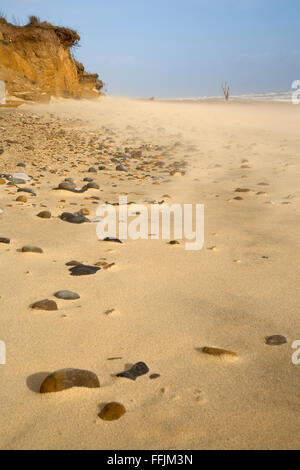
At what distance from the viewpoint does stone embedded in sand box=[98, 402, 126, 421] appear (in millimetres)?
1166

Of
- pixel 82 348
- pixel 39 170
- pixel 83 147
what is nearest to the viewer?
pixel 82 348

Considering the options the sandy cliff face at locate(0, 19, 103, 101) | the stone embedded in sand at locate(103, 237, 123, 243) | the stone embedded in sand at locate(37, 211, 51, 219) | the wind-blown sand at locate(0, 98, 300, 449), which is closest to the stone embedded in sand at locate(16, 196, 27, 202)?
the wind-blown sand at locate(0, 98, 300, 449)

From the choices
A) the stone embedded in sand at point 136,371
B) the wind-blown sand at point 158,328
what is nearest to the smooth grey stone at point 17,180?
the wind-blown sand at point 158,328

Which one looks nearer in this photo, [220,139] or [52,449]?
[52,449]

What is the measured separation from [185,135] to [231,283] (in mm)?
7086

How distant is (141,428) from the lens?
3.70 feet

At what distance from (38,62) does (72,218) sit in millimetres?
10689

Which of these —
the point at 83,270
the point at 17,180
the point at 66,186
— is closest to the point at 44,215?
the point at 66,186

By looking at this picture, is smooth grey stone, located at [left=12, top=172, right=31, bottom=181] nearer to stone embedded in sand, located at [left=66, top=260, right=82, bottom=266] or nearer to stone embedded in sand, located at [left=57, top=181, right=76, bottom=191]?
stone embedded in sand, located at [left=57, top=181, right=76, bottom=191]

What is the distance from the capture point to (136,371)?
138 cm

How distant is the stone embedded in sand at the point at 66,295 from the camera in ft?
6.25

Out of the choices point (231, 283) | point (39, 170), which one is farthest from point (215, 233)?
point (39, 170)

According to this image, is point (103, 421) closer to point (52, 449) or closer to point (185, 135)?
point (52, 449)
